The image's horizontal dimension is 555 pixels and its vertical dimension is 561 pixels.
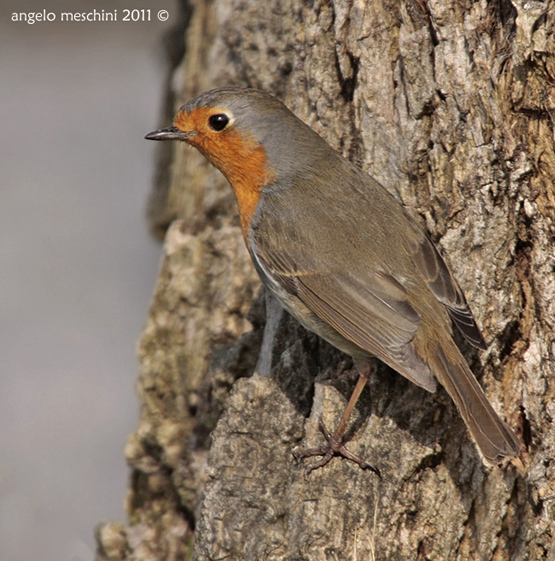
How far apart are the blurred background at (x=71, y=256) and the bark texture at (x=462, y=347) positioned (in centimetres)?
227

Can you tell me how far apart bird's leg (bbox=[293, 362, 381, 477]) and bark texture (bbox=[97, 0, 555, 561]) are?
45mm

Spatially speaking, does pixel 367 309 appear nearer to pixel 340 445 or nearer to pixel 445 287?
pixel 445 287

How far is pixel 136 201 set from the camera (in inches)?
295

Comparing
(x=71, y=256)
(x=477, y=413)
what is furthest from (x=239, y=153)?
(x=71, y=256)

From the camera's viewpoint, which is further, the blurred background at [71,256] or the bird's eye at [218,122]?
the blurred background at [71,256]

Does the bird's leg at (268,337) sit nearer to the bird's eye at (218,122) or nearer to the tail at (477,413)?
the bird's eye at (218,122)

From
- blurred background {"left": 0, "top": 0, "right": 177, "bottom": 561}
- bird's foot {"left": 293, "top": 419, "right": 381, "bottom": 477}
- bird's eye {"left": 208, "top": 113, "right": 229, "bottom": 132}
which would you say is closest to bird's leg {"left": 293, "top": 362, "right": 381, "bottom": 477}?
bird's foot {"left": 293, "top": 419, "right": 381, "bottom": 477}

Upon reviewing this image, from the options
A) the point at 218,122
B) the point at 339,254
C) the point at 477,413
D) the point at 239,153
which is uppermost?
the point at 218,122

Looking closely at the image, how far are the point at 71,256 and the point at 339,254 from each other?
4.33 meters

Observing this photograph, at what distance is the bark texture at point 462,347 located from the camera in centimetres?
337

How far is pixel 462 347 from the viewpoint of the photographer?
144 inches

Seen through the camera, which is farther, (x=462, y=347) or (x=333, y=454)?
(x=462, y=347)

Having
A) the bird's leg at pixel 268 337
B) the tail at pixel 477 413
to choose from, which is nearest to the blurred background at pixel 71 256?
the bird's leg at pixel 268 337

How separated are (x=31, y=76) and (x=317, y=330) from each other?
605 cm
